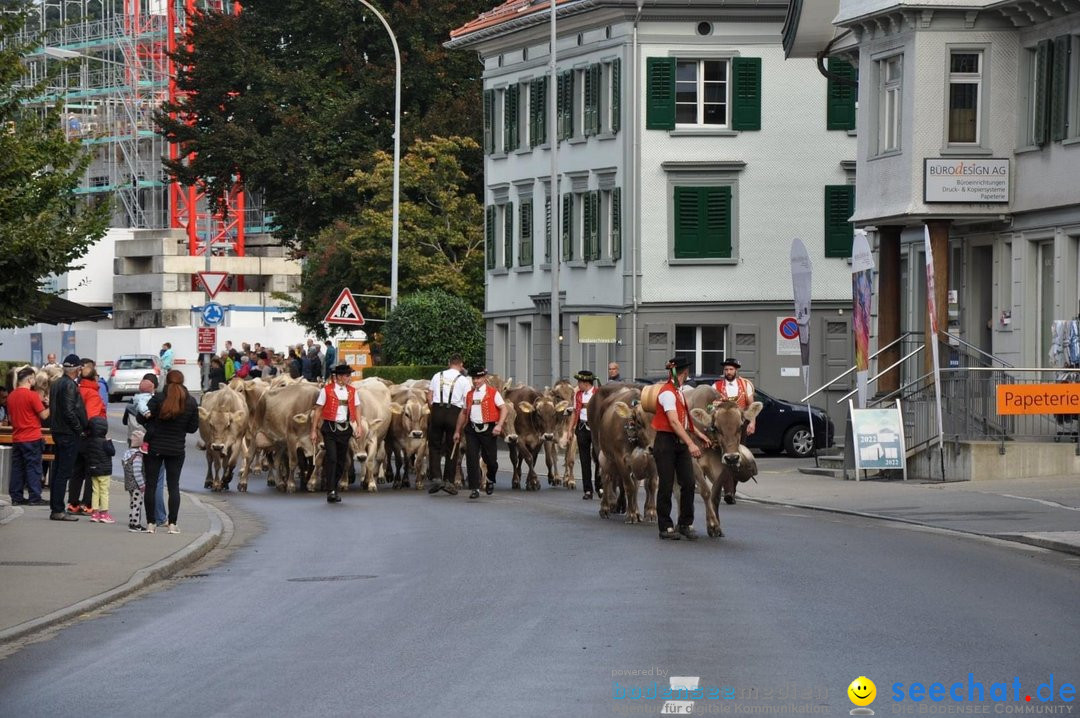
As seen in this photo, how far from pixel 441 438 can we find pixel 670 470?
10.4m

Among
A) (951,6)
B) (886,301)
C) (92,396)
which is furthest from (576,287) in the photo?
(92,396)

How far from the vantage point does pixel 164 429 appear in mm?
21859

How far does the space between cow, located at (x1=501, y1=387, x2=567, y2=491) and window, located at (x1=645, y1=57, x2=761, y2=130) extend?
59.2 ft

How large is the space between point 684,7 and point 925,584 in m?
33.5

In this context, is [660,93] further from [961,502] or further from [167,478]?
[167,478]

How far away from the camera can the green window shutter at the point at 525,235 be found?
177ft

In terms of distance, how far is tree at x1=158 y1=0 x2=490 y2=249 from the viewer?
63188 millimetres

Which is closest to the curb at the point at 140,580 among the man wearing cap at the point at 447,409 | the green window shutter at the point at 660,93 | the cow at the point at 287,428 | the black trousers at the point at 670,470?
the black trousers at the point at 670,470

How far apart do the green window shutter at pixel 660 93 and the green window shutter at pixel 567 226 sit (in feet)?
13.8

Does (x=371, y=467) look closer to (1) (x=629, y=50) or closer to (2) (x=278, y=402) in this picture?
(2) (x=278, y=402)

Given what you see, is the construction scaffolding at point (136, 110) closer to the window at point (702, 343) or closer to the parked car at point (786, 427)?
the window at point (702, 343)

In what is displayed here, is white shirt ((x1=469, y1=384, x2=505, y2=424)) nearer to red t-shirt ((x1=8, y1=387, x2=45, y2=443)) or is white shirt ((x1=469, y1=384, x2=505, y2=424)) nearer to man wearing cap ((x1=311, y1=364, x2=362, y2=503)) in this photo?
man wearing cap ((x1=311, y1=364, x2=362, y2=503))

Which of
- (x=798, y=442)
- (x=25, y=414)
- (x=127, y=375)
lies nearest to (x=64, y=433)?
(x=25, y=414)

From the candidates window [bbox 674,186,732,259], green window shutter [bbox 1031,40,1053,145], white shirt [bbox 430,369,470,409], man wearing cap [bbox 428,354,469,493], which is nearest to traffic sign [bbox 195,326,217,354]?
window [bbox 674,186,732,259]
